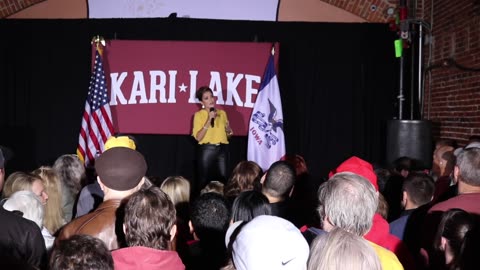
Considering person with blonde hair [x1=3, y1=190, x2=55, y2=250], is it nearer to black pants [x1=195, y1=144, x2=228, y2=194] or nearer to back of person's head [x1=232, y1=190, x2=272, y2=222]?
back of person's head [x1=232, y1=190, x2=272, y2=222]

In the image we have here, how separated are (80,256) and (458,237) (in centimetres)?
139

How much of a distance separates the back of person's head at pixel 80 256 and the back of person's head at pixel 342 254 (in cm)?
63

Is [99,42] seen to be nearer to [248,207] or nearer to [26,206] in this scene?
[26,206]

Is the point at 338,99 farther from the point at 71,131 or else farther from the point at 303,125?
the point at 71,131

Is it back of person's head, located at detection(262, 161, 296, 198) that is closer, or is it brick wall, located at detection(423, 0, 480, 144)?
back of person's head, located at detection(262, 161, 296, 198)

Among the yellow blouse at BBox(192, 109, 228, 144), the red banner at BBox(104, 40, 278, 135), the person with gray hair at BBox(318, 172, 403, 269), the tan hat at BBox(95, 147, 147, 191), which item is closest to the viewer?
the person with gray hair at BBox(318, 172, 403, 269)

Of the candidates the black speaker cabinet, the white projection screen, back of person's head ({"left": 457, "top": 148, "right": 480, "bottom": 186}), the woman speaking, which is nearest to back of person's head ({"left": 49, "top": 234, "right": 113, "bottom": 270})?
back of person's head ({"left": 457, "top": 148, "right": 480, "bottom": 186})

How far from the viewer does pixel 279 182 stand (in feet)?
10.8

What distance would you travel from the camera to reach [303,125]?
7.50 metres

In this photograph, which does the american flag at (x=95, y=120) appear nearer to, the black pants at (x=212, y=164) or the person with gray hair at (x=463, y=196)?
the black pants at (x=212, y=164)

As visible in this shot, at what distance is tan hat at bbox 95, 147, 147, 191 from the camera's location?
2.47m

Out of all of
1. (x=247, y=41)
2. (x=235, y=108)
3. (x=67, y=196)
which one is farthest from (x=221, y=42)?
(x=67, y=196)

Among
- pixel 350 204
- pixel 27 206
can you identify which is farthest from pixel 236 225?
pixel 27 206

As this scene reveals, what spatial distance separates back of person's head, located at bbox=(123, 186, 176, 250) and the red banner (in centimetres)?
516
